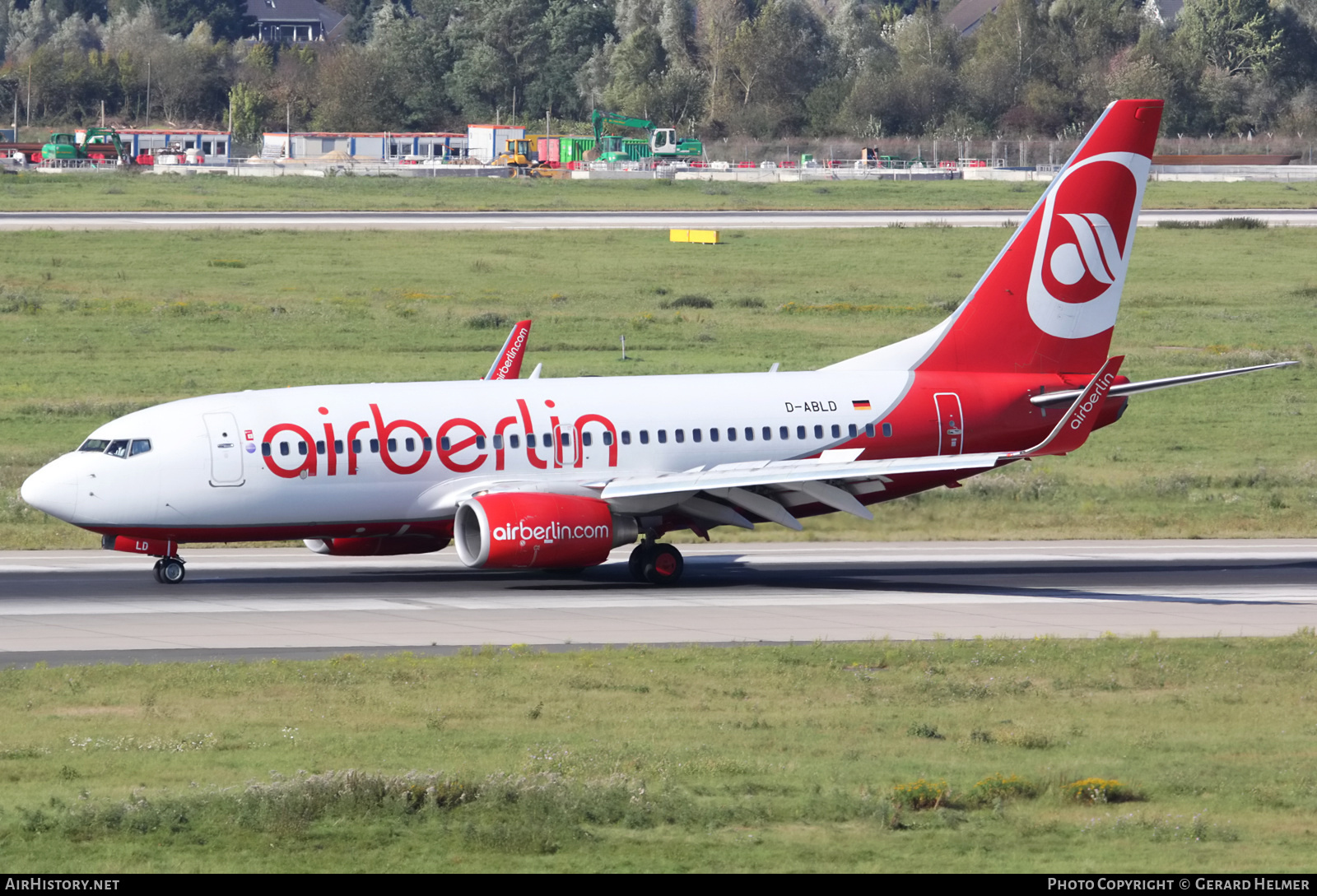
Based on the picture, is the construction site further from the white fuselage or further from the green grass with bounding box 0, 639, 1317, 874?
the green grass with bounding box 0, 639, 1317, 874

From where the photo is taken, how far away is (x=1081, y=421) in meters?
37.8

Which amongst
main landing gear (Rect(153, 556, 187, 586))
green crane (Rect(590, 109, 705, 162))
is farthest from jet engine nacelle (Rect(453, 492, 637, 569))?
A: green crane (Rect(590, 109, 705, 162))

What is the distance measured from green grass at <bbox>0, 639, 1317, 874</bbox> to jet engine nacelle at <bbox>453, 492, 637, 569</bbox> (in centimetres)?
618

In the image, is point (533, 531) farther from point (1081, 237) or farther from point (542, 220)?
point (542, 220)

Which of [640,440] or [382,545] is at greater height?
[640,440]

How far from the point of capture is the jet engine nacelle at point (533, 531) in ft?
120

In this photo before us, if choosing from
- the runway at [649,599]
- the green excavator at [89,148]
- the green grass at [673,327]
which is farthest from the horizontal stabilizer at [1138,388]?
the green excavator at [89,148]

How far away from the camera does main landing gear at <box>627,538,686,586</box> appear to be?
129 feet

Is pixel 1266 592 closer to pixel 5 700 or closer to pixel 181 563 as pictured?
pixel 181 563

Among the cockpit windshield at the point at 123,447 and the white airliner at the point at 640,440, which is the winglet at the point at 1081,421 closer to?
the white airliner at the point at 640,440

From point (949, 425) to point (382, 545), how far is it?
43.1ft

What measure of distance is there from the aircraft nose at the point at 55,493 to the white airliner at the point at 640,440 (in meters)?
0.05

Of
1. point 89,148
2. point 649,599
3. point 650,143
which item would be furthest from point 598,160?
point 649,599
